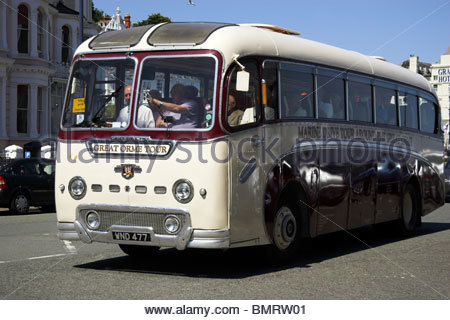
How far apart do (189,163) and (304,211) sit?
2.44m

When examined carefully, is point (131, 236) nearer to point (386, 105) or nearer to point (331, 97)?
point (331, 97)

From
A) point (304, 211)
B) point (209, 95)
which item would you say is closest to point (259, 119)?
point (209, 95)

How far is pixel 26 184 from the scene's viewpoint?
2231 centimetres

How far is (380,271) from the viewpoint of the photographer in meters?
10.1

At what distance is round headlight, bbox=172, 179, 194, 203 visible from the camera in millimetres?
9219

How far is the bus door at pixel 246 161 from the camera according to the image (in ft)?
30.8

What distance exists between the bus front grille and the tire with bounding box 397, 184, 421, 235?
22.3ft

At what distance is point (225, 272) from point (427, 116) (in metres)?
7.96

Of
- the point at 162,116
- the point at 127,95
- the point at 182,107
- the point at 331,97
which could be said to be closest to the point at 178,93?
the point at 182,107

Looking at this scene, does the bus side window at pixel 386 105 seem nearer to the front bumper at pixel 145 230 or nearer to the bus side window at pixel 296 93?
the bus side window at pixel 296 93

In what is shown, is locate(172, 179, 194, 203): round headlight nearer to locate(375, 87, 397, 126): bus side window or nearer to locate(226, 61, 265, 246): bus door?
locate(226, 61, 265, 246): bus door

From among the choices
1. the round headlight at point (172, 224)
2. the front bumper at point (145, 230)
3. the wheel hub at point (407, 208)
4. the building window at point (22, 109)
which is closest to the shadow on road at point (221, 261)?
the front bumper at point (145, 230)

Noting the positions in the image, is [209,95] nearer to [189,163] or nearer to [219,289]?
[189,163]

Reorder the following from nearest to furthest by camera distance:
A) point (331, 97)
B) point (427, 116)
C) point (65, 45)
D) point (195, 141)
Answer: point (195, 141) < point (331, 97) < point (427, 116) < point (65, 45)
